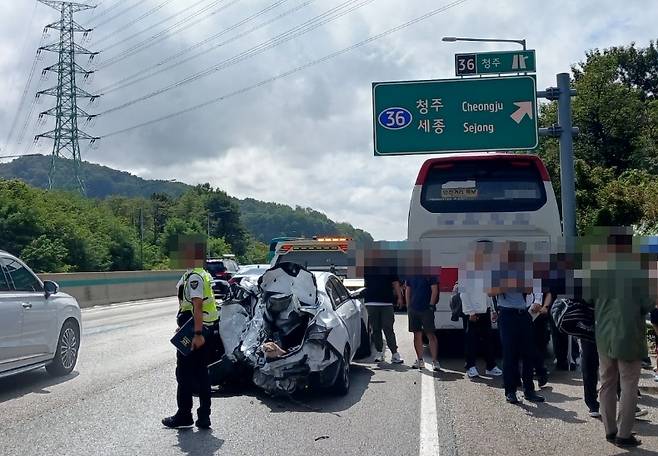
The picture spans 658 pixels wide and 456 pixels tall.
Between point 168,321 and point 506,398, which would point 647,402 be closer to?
point 506,398

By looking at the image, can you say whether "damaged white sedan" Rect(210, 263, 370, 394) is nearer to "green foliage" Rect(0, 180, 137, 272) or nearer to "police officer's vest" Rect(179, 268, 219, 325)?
"police officer's vest" Rect(179, 268, 219, 325)

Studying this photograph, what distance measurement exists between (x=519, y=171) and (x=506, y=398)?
486 centimetres

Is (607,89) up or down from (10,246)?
up

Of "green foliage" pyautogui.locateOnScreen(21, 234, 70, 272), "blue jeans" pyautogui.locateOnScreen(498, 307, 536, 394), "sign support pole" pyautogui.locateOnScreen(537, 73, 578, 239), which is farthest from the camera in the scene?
"green foliage" pyautogui.locateOnScreen(21, 234, 70, 272)

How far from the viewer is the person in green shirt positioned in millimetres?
6676

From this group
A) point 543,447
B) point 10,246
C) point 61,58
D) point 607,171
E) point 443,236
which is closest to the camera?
point 543,447

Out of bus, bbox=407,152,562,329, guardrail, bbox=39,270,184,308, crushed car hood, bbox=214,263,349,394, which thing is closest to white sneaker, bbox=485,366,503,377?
bus, bbox=407,152,562,329

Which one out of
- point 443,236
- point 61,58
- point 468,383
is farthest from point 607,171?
point 61,58

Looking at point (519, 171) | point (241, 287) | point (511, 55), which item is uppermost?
point (511, 55)

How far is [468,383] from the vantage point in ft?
33.7

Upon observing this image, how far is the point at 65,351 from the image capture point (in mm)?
11375

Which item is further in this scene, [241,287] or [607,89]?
[607,89]

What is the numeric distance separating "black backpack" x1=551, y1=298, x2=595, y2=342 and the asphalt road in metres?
0.91

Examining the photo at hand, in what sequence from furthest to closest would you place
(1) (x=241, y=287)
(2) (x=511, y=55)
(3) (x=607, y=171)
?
(3) (x=607, y=171), (2) (x=511, y=55), (1) (x=241, y=287)
